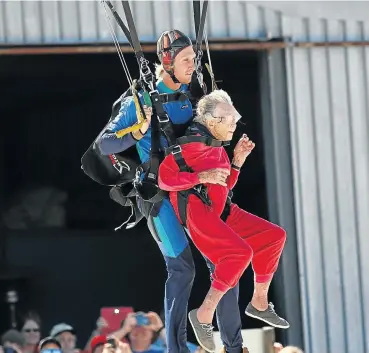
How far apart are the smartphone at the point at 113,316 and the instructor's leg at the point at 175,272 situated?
3.60 meters

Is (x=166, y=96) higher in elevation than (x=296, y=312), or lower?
higher

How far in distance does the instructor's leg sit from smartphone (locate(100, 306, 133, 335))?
3.60 metres

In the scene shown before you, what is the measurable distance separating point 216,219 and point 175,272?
14.4 inches

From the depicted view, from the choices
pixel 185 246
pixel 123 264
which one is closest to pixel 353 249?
pixel 123 264

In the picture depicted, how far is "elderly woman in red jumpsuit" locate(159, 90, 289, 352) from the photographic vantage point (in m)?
6.36

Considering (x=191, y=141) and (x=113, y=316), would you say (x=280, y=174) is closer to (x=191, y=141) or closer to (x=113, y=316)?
(x=113, y=316)

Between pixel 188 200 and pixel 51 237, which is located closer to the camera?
pixel 188 200

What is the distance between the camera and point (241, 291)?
11.1m

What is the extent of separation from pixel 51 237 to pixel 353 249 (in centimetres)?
250

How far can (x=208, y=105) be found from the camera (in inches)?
255

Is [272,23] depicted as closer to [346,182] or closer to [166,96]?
[346,182]

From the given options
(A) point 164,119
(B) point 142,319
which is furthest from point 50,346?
(A) point 164,119

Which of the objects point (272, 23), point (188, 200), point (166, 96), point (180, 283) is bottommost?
point (180, 283)

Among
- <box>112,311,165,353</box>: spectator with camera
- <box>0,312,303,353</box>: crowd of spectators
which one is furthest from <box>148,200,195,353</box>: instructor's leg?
<box>112,311,165,353</box>: spectator with camera
